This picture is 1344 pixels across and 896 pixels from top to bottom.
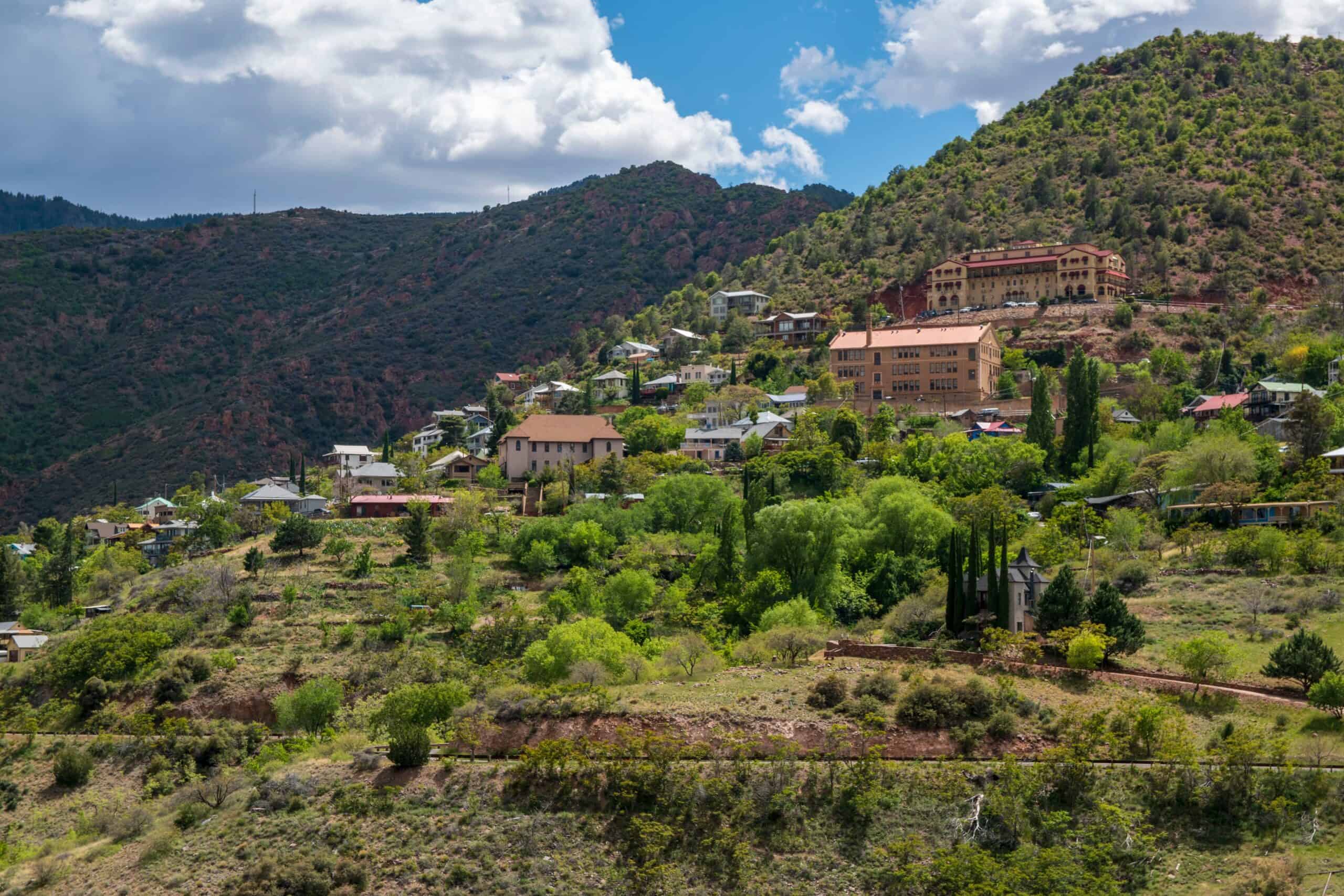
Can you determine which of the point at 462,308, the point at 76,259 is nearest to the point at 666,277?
the point at 462,308

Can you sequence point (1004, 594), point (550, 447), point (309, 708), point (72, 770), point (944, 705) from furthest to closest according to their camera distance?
point (550, 447) < point (309, 708) < point (72, 770) < point (1004, 594) < point (944, 705)

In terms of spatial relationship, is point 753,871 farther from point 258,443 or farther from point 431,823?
point 258,443

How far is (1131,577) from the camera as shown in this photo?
5309cm

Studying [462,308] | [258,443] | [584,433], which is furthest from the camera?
[462,308]

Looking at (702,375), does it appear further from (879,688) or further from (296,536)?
(879,688)

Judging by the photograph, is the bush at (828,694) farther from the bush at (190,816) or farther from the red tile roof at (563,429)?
the red tile roof at (563,429)

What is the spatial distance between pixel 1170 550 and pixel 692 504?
24.8 metres

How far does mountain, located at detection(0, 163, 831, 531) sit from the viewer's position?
13925 centimetres

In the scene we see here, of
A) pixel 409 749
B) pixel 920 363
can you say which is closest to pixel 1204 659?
pixel 409 749

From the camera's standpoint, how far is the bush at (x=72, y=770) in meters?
47.6

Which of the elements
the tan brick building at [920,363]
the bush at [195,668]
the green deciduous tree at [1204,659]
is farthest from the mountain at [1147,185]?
the bush at [195,668]

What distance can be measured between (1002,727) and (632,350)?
92.2 meters

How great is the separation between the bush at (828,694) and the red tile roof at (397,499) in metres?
40.9

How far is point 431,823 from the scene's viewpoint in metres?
34.6
